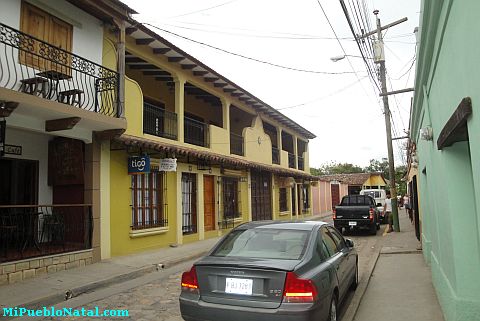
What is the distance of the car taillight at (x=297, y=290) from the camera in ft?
13.8

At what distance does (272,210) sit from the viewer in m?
23.1

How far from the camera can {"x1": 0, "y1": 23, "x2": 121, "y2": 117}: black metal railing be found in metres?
8.34

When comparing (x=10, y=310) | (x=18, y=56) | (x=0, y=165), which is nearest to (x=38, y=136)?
(x=0, y=165)

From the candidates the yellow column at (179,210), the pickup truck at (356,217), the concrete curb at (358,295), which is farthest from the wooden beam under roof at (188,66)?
the concrete curb at (358,295)

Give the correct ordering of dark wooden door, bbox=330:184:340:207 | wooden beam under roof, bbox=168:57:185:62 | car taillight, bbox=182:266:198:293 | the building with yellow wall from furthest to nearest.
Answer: dark wooden door, bbox=330:184:340:207
wooden beam under roof, bbox=168:57:185:62
the building with yellow wall
car taillight, bbox=182:266:198:293

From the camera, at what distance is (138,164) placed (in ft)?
37.2

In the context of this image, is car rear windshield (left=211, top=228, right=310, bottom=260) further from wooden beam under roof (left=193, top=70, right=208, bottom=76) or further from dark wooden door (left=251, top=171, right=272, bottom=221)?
dark wooden door (left=251, top=171, right=272, bottom=221)

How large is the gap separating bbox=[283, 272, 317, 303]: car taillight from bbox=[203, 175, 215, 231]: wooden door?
39.8 ft

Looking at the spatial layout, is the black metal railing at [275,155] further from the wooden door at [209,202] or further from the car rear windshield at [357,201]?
the wooden door at [209,202]

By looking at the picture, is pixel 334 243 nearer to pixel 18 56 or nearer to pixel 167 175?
pixel 18 56

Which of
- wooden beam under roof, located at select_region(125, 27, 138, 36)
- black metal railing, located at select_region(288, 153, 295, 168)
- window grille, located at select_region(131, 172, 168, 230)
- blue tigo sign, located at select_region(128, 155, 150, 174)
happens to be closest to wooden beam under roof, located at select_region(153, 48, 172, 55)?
wooden beam under roof, located at select_region(125, 27, 138, 36)

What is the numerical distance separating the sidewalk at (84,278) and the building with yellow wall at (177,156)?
785 millimetres

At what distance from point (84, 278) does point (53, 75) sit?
437 cm

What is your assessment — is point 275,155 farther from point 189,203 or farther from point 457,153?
point 457,153
